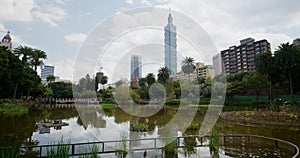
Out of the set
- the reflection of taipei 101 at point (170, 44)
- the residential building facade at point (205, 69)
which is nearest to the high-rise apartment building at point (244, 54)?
the residential building facade at point (205, 69)

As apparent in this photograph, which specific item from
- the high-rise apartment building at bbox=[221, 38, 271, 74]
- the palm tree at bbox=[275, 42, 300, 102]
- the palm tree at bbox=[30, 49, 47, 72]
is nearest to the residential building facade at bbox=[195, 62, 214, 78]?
the palm tree at bbox=[275, 42, 300, 102]

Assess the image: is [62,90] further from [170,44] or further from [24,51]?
[170,44]

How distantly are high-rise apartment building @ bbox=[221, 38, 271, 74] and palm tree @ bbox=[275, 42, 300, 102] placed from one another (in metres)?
38.4

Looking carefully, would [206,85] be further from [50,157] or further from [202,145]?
[50,157]

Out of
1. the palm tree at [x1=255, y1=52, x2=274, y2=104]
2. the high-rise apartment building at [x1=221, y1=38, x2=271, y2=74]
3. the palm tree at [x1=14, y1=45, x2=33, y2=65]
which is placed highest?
the high-rise apartment building at [x1=221, y1=38, x2=271, y2=74]

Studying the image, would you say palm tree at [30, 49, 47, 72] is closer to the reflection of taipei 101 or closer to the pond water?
the pond water

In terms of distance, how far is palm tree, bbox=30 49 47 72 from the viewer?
33.7 metres

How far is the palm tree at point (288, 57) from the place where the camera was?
85.2 feet

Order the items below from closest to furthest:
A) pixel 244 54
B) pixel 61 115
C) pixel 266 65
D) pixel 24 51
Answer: pixel 61 115, pixel 266 65, pixel 24 51, pixel 244 54

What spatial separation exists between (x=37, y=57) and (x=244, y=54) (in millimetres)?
58118

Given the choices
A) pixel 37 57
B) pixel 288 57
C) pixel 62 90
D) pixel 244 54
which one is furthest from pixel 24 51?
pixel 244 54

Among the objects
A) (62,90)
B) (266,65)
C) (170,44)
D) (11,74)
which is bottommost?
(62,90)

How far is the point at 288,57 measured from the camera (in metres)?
26.0

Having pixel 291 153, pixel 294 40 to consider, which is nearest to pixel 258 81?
pixel 294 40
